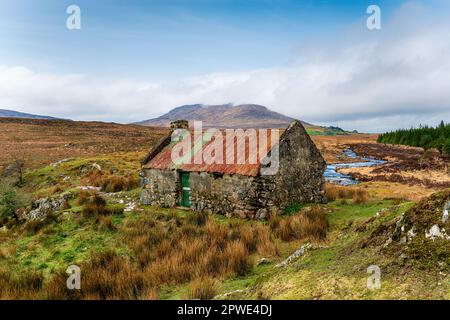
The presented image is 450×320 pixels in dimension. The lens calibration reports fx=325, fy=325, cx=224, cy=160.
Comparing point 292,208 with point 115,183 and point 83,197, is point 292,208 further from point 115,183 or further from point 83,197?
point 115,183

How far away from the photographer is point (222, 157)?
47.5 ft

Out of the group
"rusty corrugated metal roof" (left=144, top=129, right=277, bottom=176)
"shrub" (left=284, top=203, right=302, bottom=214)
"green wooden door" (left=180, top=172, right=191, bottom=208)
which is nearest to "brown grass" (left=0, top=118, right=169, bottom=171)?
"rusty corrugated metal roof" (left=144, top=129, right=277, bottom=176)

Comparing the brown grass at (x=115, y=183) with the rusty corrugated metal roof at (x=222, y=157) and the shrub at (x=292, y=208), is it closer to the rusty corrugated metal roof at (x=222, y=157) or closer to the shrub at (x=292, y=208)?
the rusty corrugated metal roof at (x=222, y=157)

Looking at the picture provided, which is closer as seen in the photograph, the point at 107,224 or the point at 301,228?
the point at 301,228

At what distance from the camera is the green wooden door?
49.9 feet

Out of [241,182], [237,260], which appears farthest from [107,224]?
[237,260]

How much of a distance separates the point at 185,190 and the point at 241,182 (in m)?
3.46

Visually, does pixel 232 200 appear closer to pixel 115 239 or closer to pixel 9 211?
pixel 115 239

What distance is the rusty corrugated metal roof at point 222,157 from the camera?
13188 millimetres

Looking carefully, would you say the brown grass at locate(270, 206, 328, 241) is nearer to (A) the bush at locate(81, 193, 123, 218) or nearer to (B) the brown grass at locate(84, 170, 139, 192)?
(A) the bush at locate(81, 193, 123, 218)

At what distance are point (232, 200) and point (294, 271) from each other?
786 centimetres

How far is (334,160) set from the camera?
180ft

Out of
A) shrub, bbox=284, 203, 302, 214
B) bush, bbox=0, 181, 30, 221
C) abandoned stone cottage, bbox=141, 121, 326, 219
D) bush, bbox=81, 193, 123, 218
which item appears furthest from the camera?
bush, bbox=0, 181, 30, 221
